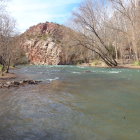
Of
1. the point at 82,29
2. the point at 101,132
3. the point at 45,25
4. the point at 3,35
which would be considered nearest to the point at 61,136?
the point at 101,132

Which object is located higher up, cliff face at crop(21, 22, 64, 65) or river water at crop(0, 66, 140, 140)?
cliff face at crop(21, 22, 64, 65)

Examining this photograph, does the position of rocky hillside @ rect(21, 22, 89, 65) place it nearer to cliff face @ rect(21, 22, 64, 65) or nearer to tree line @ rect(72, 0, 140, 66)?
cliff face @ rect(21, 22, 64, 65)

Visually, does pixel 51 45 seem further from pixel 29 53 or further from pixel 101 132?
pixel 101 132

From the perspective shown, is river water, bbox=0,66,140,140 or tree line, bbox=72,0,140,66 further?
tree line, bbox=72,0,140,66

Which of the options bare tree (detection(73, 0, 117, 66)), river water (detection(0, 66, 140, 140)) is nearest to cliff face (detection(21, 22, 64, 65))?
bare tree (detection(73, 0, 117, 66))

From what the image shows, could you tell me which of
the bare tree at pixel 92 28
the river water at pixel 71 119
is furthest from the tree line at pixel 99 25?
the river water at pixel 71 119

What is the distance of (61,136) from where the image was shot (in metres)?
5.46

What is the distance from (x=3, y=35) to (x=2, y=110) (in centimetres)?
2047

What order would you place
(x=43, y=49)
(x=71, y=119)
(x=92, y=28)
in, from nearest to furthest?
1. (x=71, y=119)
2. (x=92, y=28)
3. (x=43, y=49)

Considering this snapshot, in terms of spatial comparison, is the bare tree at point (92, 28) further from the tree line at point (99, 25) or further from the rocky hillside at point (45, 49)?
the rocky hillside at point (45, 49)

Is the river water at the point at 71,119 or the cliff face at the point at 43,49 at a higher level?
the cliff face at the point at 43,49

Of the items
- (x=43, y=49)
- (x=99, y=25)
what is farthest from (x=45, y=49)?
(x=99, y=25)

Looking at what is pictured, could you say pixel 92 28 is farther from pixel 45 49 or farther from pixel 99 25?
pixel 45 49

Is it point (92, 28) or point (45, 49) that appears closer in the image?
point (92, 28)
